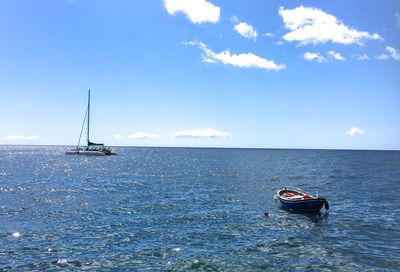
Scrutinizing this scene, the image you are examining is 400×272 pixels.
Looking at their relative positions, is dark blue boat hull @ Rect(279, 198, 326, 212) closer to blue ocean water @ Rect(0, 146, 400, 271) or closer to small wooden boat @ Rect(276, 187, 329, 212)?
small wooden boat @ Rect(276, 187, 329, 212)

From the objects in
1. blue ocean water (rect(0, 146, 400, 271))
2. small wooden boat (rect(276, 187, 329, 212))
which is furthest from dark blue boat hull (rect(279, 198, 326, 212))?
blue ocean water (rect(0, 146, 400, 271))

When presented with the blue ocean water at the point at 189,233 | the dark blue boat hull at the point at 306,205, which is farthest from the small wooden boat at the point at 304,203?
the blue ocean water at the point at 189,233

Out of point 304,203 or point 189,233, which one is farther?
point 304,203

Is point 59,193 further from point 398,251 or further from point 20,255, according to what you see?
point 398,251

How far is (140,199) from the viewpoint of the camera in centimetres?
5056

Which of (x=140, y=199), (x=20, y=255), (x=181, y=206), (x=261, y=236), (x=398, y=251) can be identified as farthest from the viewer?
(x=140, y=199)

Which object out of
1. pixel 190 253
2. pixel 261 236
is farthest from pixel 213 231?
pixel 190 253

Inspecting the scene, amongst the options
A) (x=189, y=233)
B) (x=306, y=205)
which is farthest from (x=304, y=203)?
(x=189, y=233)

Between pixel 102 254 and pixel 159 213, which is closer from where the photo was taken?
pixel 102 254

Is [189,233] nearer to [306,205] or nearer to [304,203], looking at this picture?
[304,203]

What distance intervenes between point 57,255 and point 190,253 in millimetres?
8948

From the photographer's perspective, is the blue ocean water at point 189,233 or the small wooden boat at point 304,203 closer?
A: the blue ocean water at point 189,233

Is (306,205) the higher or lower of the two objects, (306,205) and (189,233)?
the higher

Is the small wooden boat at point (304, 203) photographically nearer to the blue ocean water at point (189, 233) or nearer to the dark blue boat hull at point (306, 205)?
the dark blue boat hull at point (306, 205)
